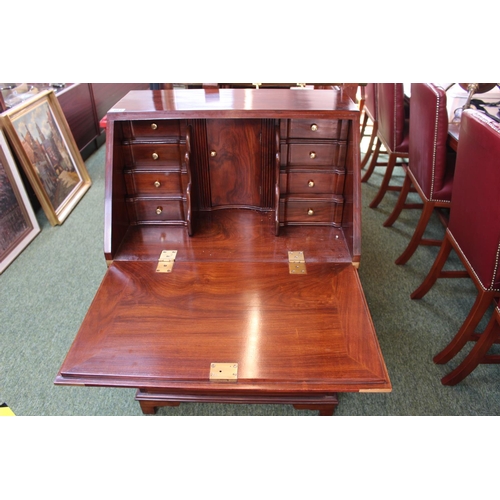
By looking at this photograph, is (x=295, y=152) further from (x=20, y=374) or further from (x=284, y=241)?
(x=20, y=374)

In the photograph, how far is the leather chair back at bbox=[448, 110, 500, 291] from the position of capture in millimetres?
1281

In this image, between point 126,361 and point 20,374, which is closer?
point 126,361

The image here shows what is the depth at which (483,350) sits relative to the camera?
57.6 inches

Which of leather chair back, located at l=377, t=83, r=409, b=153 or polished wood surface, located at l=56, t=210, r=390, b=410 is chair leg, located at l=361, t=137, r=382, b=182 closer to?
leather chair back, located at l=377, t=83, r=409, b=153

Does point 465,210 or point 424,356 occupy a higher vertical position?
point 465,210

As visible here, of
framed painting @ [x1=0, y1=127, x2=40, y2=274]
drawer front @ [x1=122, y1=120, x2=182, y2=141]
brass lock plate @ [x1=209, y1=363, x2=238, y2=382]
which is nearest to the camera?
brass lock plate @ [x1=209, y1=363, x2=238, y2=382]

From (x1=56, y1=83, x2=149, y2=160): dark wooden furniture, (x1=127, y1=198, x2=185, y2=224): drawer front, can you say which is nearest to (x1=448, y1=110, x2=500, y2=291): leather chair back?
(x1=127, y1=198, x2=185, y2=224): drawer front

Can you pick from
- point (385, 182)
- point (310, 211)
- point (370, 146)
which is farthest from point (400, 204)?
point (310, 211)

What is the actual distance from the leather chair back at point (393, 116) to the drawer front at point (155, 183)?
1.45 m

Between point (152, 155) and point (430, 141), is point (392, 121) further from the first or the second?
point (152, 155)

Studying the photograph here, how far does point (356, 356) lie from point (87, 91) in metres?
3.46

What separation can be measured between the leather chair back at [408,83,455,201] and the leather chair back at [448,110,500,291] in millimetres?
272

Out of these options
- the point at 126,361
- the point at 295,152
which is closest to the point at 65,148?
the point at 295,152

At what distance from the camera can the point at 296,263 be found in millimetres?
1372
